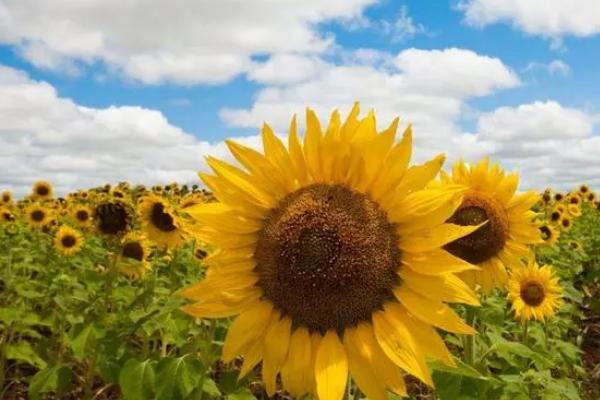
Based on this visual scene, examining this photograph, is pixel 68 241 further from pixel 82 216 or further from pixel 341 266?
pixel 341 266

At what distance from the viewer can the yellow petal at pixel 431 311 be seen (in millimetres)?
2209

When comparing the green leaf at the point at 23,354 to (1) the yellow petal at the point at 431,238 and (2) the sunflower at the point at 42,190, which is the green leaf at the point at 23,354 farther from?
(2) the sunflower at the point at 42,190

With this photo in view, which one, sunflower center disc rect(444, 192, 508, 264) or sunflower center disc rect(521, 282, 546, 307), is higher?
sunflower center disc rect(444, 192, 508, 264)

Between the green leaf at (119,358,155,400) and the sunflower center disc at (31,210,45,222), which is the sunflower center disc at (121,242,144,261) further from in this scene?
the sunflower center disc at (31,210,45,222)

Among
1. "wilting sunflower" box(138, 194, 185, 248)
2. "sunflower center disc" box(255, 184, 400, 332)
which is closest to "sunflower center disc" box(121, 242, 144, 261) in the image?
"wilting sunflower" box(138, 194, 185, 248)

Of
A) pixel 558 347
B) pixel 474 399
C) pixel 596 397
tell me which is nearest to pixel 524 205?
pixel 474 399

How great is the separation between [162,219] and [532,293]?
3658 millimetres

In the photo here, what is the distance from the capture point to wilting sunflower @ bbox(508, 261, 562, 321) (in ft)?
21.4

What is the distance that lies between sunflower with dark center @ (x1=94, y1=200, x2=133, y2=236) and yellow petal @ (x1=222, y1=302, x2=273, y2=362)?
388cm

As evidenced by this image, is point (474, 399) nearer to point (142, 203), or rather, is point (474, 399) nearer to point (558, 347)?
point (558, 347)

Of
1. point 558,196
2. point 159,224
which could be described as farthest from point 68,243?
point 558,196

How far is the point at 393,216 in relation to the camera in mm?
2338

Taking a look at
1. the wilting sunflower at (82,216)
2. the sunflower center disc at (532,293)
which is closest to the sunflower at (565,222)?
the sunflower center disc at (532,293)

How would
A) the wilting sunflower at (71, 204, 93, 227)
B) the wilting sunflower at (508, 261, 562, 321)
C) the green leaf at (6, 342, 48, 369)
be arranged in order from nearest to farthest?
the green leaf at (6, 342, 48, 369) → the wilting sunflower at (508, 261, 562, 321) → the wilting sunflower at (71, 204, 93, 227)
